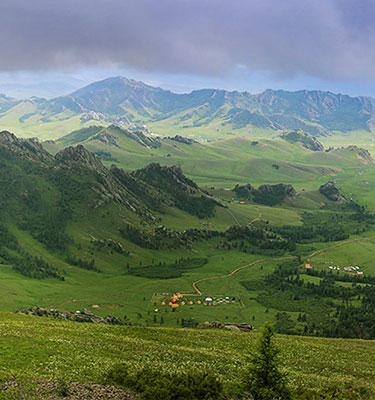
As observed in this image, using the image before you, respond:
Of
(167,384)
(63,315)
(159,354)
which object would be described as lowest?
(63,315)

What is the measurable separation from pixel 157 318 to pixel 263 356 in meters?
139

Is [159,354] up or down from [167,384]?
down

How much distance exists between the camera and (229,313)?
651 feet

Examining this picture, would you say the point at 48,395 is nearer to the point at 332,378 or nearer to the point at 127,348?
the point at 127,348

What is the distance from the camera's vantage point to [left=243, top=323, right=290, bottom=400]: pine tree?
182 ft

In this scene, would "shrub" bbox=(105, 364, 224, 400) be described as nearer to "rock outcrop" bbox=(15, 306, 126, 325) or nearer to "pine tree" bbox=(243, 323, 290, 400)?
"pine tree" bbox=(243, 323, 290, 400)

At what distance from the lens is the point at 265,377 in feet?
187

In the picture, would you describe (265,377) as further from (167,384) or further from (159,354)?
(159,354)

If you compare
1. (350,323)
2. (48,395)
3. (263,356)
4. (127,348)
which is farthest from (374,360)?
(350,323)

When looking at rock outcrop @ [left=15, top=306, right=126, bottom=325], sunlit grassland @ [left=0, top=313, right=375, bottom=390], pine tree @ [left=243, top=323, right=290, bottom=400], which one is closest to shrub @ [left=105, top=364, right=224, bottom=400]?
sunlit grassland @ [left=0, top=313, right=375, bottom=390]

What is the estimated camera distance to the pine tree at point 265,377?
55.5 meters

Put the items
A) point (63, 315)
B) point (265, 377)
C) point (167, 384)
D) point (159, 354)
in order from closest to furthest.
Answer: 1. point (167, 384)
2. point (265, 377)
3. point (159, 354)
4. point (63, 315)

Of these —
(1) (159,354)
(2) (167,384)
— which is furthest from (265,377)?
(1) (159,354)

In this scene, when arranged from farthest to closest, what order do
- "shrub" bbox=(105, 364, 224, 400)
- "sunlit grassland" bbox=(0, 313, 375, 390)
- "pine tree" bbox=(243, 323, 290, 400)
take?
"sunlit grassland" bbox=(0, 313, 375, 390)
"pine tree" bbox=(243, 323, 290, 400)
"shrub" bbox=(105, 364, 224, 400)
